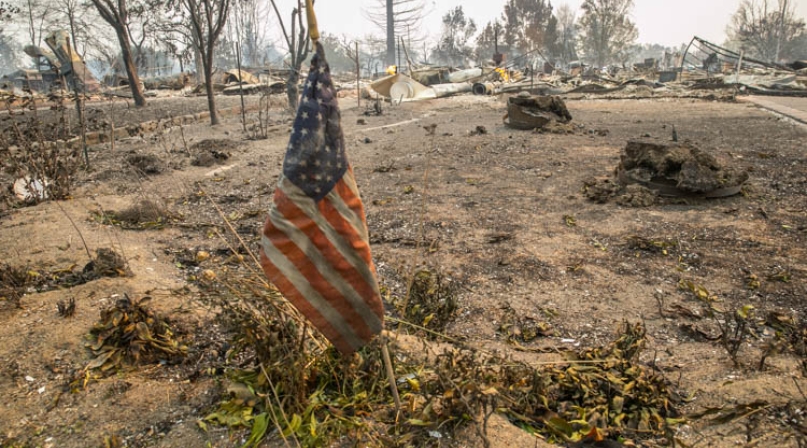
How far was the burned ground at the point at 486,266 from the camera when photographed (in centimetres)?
225

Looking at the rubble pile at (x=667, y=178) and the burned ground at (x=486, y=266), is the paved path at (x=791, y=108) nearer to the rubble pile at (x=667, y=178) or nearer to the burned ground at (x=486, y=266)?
the burned ground at (x=486, y=266)

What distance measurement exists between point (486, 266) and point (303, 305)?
2.58 meters

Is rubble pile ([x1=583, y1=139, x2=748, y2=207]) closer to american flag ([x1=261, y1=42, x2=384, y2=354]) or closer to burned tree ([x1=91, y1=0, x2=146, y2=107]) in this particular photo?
american flag ([x1=261, y1=42, x2=384, y2=354])

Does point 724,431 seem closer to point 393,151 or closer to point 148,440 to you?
point 148,440

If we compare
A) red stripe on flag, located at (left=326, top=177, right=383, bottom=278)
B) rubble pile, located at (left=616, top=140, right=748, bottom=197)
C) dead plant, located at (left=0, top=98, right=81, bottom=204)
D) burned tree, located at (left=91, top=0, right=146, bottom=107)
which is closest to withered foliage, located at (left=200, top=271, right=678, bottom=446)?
red stripe on flag, located at (left=326, top=177, right=383, bottom=278)

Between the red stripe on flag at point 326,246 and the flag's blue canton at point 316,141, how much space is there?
0.27 ft

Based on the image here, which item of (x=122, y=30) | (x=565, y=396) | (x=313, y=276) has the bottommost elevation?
(x=565, y=396)

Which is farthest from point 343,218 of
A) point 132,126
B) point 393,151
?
point 132,126

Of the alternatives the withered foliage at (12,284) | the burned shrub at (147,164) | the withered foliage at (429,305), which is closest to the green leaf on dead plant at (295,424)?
the withered foliage at (429,305)

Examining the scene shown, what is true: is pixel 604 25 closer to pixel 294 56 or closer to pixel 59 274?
pixel 294 56

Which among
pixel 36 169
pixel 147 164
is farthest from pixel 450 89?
pixel 36 169

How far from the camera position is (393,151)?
921 cm

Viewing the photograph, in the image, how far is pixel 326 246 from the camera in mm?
1866

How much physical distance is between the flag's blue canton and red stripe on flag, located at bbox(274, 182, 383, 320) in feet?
0.27
